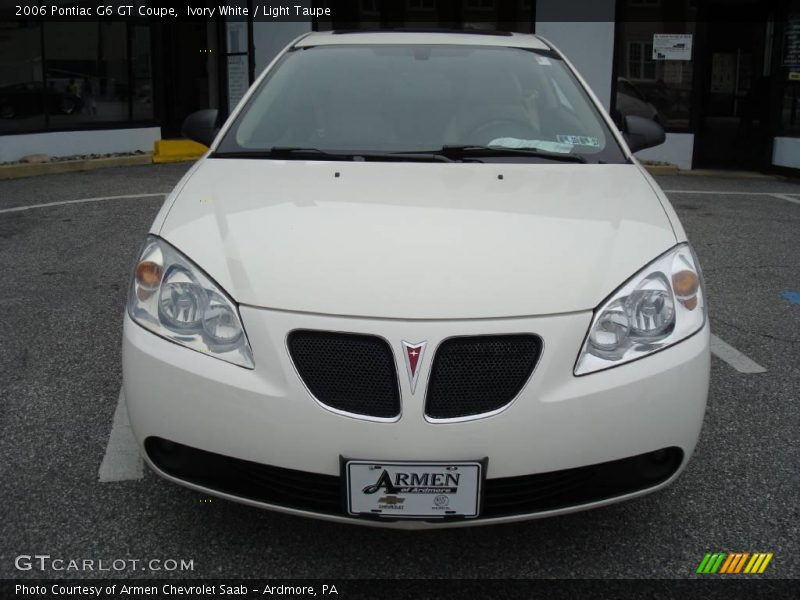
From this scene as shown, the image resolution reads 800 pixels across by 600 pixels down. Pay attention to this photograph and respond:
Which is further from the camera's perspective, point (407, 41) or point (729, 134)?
point (729, 134)

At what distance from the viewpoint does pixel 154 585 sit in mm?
2334

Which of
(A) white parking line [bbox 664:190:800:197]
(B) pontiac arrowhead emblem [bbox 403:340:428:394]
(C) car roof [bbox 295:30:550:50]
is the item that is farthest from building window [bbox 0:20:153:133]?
(B) pontiac arrowhead emblem [bbox 403:340:428:394]

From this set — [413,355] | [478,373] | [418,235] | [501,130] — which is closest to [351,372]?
[413,355]

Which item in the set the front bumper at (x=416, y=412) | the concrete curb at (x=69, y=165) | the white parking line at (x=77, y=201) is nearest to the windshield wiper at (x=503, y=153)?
the front bumper at (x=416, y=412)

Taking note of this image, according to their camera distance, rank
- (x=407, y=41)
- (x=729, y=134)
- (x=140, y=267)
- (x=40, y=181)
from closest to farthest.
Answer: (x=140, y=267) → (x=407, y=41) → (x=40, y=181) → (x=729, y=134)

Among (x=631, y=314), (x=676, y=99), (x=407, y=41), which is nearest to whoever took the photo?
(x=631, y=314)

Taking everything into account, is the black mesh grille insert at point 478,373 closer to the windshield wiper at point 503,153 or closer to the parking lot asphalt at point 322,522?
the parking lot asphalt at point 322,522

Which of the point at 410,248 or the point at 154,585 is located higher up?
the point at 410,248

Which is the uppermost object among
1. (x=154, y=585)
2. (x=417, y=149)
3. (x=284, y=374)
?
(x=417, y=149)

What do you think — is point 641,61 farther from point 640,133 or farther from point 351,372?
point 351,372

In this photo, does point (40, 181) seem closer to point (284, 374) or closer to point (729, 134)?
point (284, 374)

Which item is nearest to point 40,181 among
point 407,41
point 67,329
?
point 67,329

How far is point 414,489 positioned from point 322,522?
59cm

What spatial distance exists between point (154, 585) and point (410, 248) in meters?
1.14
